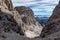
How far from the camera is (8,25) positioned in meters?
20.8

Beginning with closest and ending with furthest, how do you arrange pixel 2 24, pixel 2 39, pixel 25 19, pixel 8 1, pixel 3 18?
pixel 2 39
pixel 2 24
pixel 3 18
pixel 8 1
pixel 25 19

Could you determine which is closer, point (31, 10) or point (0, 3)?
point (0, 3)

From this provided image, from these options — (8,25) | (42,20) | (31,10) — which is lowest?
(42,20)

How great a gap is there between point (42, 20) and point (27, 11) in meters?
15.7

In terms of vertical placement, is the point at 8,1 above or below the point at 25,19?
above

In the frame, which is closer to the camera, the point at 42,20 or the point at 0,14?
the point at 0,14

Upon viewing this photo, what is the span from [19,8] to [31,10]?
5653 mm

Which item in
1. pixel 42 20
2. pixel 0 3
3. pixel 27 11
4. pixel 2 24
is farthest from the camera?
pixel 42 20

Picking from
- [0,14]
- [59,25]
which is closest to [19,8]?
[0,14]

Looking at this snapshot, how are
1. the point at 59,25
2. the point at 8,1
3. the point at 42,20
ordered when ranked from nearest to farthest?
1. the point at 59,25
2. the point at 8,1
3. the point at 42,20

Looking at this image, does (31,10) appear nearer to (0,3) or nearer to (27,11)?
(27,11)

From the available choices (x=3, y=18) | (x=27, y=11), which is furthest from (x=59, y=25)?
(x=27, y=11)

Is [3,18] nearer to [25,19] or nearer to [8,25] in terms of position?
[8,25]

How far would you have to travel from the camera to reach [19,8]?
54.4m
